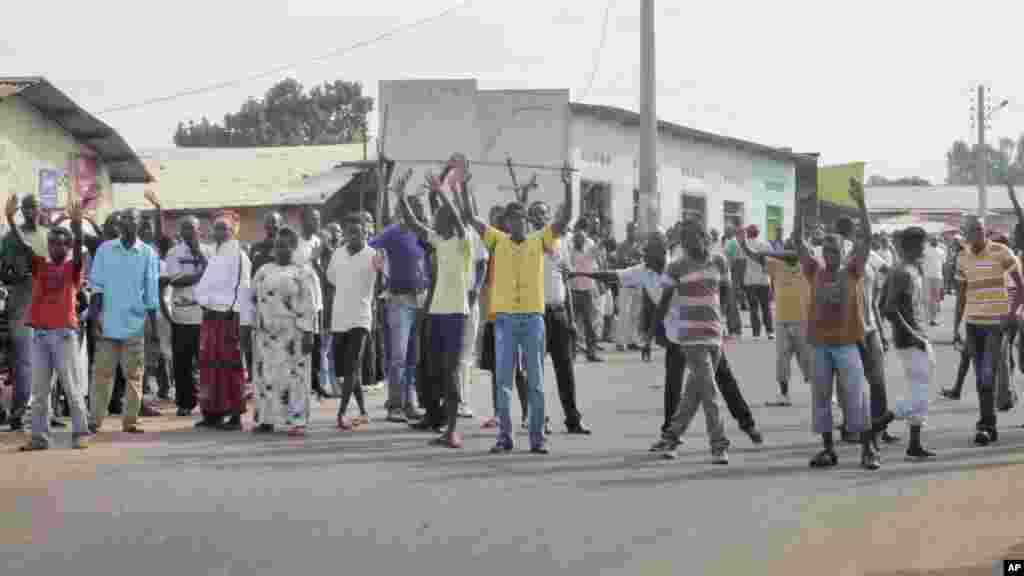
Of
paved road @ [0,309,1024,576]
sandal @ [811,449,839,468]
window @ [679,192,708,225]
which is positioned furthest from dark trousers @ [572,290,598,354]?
window @ [679,192,708,225]

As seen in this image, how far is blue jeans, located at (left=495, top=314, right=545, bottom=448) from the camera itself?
12.9m

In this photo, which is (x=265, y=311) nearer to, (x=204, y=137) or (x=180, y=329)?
(x=180, y=329)

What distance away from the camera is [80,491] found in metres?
10.8

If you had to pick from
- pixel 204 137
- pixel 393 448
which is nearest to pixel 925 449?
pixel 393 448

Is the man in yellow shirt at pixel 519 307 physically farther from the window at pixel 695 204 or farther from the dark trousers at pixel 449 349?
the window at pixel 695 204

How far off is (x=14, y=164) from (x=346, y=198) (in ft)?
38.3

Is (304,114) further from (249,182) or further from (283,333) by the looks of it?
(283,333)

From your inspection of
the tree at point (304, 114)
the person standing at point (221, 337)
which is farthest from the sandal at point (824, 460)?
the tree at point (304, 114)

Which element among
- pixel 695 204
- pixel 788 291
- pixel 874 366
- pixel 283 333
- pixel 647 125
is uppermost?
pixel 647 125

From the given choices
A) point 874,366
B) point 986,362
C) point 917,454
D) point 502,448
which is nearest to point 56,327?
point 502,448

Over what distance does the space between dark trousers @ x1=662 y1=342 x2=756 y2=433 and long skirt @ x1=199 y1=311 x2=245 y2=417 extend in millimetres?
4031

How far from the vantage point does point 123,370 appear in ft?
47.5

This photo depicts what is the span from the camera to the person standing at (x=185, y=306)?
634 inches

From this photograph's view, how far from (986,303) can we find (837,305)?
8.25 feet
